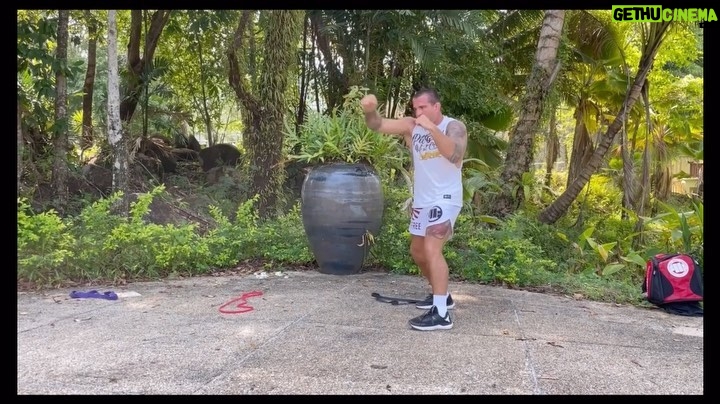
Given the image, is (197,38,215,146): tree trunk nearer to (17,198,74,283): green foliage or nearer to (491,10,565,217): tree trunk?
(17,198,74,283): green foliage

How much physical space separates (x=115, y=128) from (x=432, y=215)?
370 cm

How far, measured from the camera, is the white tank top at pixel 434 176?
11.3 ft

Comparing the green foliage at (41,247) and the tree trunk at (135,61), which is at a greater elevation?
the tree trunk at (135,61)

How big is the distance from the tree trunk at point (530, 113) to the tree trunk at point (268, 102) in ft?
8.65

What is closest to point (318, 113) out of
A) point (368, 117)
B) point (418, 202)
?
point (368, 117)

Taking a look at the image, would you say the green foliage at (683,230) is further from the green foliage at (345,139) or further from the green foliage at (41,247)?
the green foliage at (41,247)

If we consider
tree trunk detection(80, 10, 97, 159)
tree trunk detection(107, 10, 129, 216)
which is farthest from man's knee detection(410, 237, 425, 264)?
tree trunk detection(80, 10, 97, 159)

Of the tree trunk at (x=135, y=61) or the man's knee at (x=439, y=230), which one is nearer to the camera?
the man's knee at (x=439, y=230)

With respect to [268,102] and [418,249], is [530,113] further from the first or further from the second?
[418,249]

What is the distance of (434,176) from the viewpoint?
11.4 feet

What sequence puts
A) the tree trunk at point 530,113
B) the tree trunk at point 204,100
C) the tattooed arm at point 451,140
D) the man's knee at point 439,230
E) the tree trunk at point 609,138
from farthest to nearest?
the tree trunk at point 204,100 → the tree trunk at point 609,138 → the tree trunk at point 530,113 → the man's knee at point 439,230 → the tattooed arm at point 451,140

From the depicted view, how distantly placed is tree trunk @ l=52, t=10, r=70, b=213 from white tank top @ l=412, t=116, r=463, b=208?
4.13 m

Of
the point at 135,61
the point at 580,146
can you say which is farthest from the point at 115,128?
the point at 580,146

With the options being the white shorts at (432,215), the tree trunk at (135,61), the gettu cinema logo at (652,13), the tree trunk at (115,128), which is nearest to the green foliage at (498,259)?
the white shorts at (432,215)
